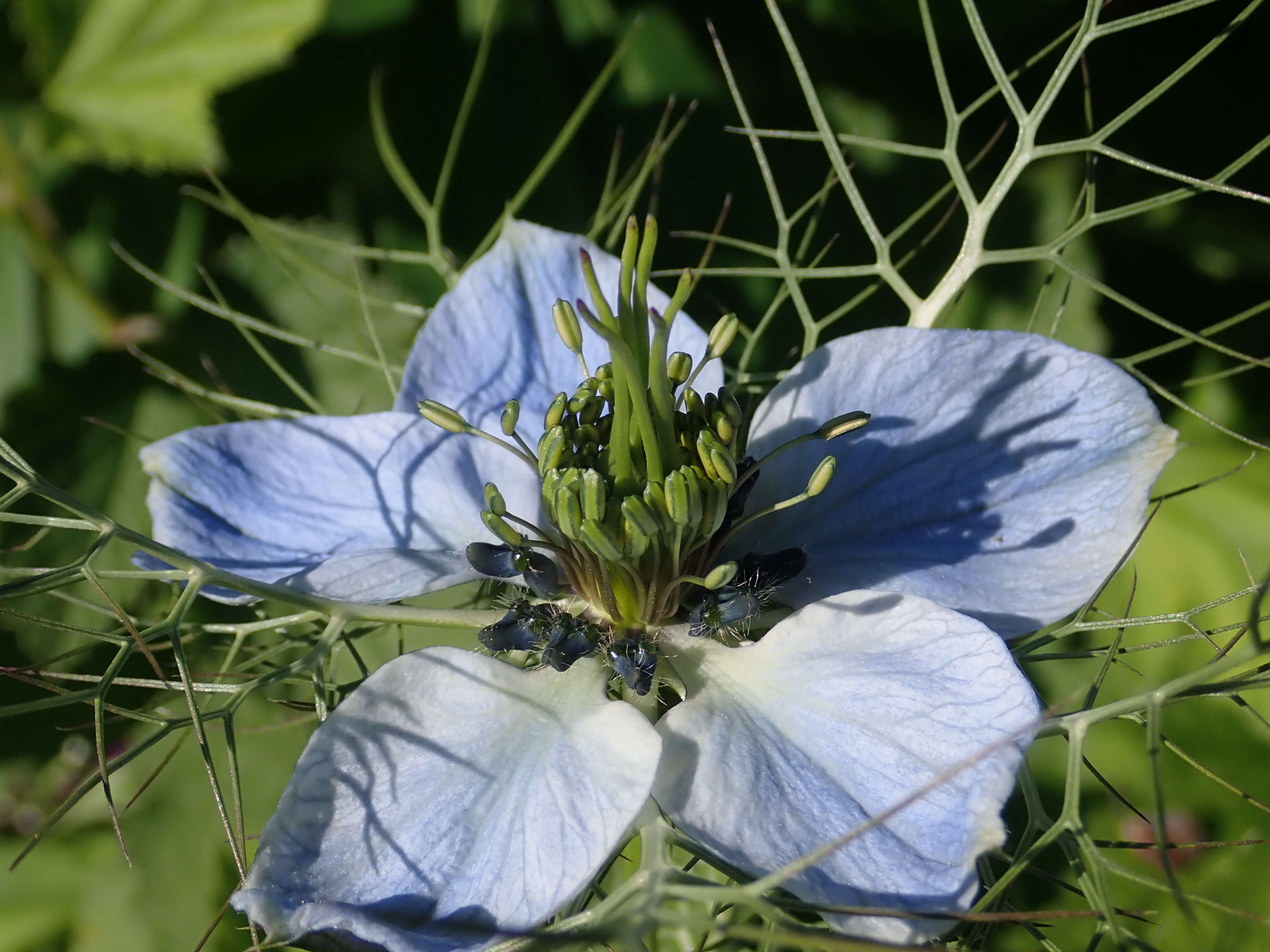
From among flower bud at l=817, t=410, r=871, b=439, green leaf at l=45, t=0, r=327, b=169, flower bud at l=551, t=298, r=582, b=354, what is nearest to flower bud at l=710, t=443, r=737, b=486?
flower bud at l=817, t=410, r=871, b=439

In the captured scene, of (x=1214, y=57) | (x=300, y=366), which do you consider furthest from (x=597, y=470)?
(x=1214, y=57)

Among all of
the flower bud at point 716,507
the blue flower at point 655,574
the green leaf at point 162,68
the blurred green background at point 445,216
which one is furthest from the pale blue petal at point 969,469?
the green leaf at point 162,68

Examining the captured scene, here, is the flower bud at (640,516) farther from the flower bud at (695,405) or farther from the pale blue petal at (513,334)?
the pale blue petal at (513,334)

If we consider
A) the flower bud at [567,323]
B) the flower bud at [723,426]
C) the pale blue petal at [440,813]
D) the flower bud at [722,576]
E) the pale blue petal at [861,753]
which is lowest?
the pale blue petal at [440,813]

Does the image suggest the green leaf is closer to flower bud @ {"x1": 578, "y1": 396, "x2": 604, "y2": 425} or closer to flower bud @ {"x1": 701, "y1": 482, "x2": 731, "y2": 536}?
flower bud @ {"x1": 578, "y1": 396, "x2": 604, "y2": 425}

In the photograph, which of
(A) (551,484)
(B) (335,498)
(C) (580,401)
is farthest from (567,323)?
(B) (335,498)

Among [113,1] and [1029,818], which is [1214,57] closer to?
[1029,818]

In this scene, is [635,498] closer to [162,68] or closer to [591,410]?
[591,410]
